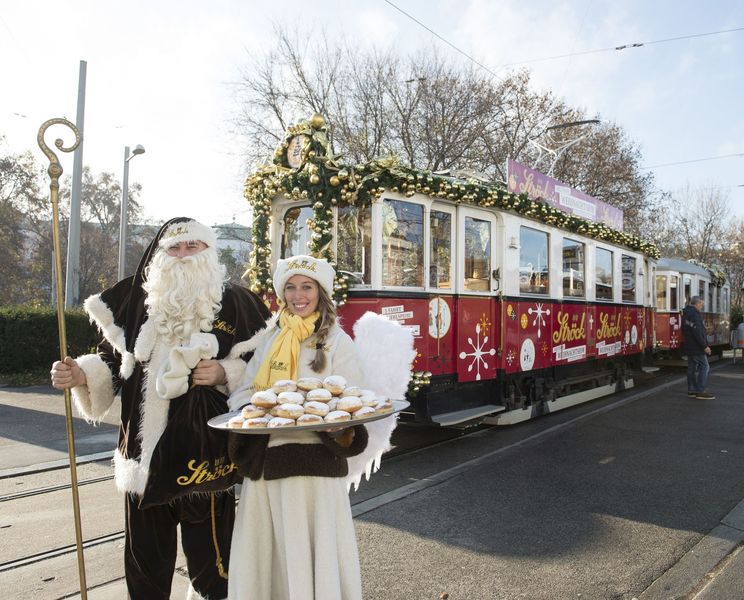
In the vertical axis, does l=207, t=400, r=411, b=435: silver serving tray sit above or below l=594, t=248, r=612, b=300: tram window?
below

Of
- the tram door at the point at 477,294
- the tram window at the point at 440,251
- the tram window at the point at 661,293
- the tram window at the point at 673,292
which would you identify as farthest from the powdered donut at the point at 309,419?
the tram window at the point at 673,292

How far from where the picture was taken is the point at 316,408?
7.69ft

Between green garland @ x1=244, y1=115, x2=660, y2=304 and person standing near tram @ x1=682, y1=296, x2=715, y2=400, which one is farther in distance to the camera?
person standing near tram @ x1=682, y1=296, x2=715, y2=400

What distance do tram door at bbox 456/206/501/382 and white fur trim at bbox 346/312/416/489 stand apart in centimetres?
447

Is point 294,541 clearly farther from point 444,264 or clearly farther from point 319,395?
point 444,264

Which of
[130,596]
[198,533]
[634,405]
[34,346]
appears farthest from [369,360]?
[34,346]

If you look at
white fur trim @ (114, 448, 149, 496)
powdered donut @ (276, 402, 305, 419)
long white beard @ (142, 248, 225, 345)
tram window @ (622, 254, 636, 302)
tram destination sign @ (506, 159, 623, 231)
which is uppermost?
tram destination sign @ (506, 159, 623, 231)

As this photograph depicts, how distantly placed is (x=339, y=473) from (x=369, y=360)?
1.84 feet

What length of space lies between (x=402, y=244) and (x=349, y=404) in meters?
4.64

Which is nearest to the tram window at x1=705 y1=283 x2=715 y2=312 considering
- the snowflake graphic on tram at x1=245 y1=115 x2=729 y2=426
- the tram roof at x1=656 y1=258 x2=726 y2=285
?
the tram roof at x1=656 y1=258 x2=726 y2=285

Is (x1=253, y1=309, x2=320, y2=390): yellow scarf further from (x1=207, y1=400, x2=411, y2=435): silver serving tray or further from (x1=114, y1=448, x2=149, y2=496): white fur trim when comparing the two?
(x1=114, y1=448, x2=149, y2=496): white fur trim

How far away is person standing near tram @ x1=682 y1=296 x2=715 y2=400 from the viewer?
Result: 11094mm

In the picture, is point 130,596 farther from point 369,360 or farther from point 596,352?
point 596,352

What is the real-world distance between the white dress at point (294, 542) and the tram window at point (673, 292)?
17507 mm
